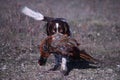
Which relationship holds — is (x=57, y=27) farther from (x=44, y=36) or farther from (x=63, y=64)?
(x=44, y=36)

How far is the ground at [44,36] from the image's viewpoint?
822 centimetres

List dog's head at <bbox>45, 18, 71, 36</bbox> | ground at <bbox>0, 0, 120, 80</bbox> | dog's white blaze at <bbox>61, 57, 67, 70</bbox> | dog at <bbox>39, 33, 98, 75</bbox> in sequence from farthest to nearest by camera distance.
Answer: ground at <bbox>0, 0, 120, 80</bbox> < dog's white blaze at <bbox>61, 57, 67, 70</bbox> < dog's head at <bbox>45, 18, 71, 36</bbox> < dog at <bbox>39, 33, 98, 75</bbox>

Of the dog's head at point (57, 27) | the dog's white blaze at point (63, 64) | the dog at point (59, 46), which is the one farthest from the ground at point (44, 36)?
the dog's head at point (57, 27)

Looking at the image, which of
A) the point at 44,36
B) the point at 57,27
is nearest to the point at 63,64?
the point at 57,27

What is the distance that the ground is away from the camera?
822 cm

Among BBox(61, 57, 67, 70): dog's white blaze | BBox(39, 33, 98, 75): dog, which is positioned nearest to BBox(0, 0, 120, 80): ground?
BBox(61, 57, 67, 70): dog's white blaze

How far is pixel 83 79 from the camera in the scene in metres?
7.95

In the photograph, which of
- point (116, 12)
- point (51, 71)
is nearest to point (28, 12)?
point (51, 71)

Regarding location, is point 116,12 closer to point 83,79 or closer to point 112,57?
point 112,57

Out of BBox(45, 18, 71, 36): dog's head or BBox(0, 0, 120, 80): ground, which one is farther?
BBox(0, 0, 120, 80): ground

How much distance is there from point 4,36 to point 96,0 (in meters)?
8.33

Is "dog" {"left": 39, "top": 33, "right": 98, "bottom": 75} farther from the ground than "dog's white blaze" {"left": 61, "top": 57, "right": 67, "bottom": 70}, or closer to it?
farther from the ground

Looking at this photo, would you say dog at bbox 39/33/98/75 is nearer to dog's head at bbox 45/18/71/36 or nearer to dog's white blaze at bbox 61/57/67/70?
dog's head at bbox 45/18/71/36

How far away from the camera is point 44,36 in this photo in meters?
10.7
